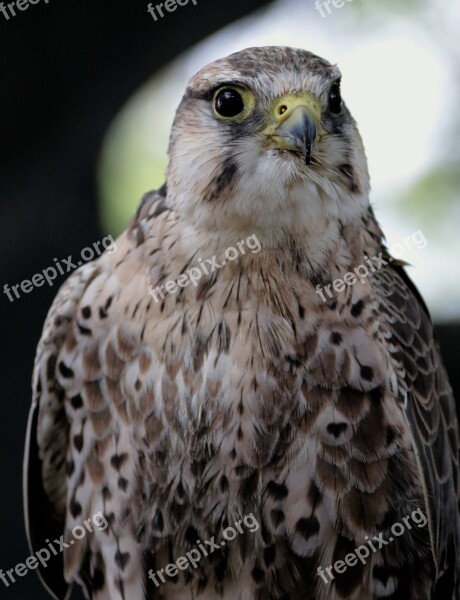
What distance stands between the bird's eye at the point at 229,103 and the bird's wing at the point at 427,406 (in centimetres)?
67

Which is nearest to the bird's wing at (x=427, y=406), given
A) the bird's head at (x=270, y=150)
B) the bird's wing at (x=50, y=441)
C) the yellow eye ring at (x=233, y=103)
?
the bird's head at (x=270, y=150)

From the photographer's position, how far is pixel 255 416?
89.0 inches

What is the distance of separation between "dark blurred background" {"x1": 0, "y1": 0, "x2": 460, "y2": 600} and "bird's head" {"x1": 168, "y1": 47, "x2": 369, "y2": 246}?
1346mm

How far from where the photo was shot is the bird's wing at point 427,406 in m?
2.42

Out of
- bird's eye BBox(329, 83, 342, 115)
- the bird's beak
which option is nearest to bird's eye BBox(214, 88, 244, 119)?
the bird's beak

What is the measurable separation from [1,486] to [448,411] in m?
1.98

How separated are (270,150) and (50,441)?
130cm

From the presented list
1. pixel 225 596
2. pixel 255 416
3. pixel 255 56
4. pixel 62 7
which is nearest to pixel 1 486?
pixel 225 596

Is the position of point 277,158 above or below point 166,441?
above

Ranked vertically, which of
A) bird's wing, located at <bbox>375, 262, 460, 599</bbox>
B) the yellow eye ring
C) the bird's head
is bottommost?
bird's wing, located at <bbox>375, 262, 460, 599</bbox>

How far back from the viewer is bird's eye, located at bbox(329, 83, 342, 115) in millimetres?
2193

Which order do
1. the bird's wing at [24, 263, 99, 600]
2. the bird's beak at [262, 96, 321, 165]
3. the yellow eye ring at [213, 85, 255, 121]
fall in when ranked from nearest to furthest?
1. the bird's beak at [262, 96, 321, 165]
2. the yellow eye ring at [213, 85, 255, 121]
3. the bird's wing at [24, 263, 99, 600]

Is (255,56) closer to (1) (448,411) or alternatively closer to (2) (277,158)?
(2) (277,158)

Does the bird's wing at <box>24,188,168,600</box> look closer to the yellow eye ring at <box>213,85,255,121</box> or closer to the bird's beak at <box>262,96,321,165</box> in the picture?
the yellow eye ring at <box>213,85,255,121</box>
